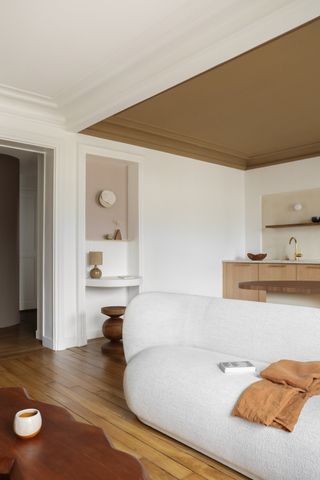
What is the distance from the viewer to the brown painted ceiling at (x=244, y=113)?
3.27 meters

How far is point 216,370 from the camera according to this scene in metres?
2.12

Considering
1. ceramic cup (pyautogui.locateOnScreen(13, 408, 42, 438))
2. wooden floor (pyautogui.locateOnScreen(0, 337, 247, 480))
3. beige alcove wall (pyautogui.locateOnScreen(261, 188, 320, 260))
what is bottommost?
wooden floor (pyautogui.locateOnScreen(0, 337, 247, 480))

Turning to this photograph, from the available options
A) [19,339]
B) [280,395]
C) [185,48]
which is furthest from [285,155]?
[280,395]

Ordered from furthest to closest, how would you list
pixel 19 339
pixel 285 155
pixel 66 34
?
pixel 285 155 → pixel 19 339 → pixel 66 34

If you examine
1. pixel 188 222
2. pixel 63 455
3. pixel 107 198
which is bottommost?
pixel 63 455

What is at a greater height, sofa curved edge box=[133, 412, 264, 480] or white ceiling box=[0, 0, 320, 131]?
white ceiling box=[0, 0, 320, 131]

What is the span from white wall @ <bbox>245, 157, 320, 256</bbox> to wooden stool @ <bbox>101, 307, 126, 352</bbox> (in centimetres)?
308

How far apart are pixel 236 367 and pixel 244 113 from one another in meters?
3.33

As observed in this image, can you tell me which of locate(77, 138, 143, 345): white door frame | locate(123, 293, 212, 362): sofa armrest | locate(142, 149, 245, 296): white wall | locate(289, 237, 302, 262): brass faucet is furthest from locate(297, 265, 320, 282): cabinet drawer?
locate(123, 293, 212, 362): sofa armrest

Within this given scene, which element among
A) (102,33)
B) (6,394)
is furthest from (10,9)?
(6,394)

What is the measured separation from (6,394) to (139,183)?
3658mm

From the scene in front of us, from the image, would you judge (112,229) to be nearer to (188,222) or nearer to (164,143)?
(188,222)

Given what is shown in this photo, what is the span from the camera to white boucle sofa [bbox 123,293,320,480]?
1651 millimetres

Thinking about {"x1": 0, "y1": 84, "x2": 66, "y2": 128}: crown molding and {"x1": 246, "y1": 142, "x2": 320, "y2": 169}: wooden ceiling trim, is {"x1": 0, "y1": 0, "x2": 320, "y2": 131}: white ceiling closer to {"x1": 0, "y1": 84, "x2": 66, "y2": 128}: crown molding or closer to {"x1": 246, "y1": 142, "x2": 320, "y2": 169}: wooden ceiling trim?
{"x1": 0, "y1": 84, "x2": 66, "y2": 128}: crown molding
